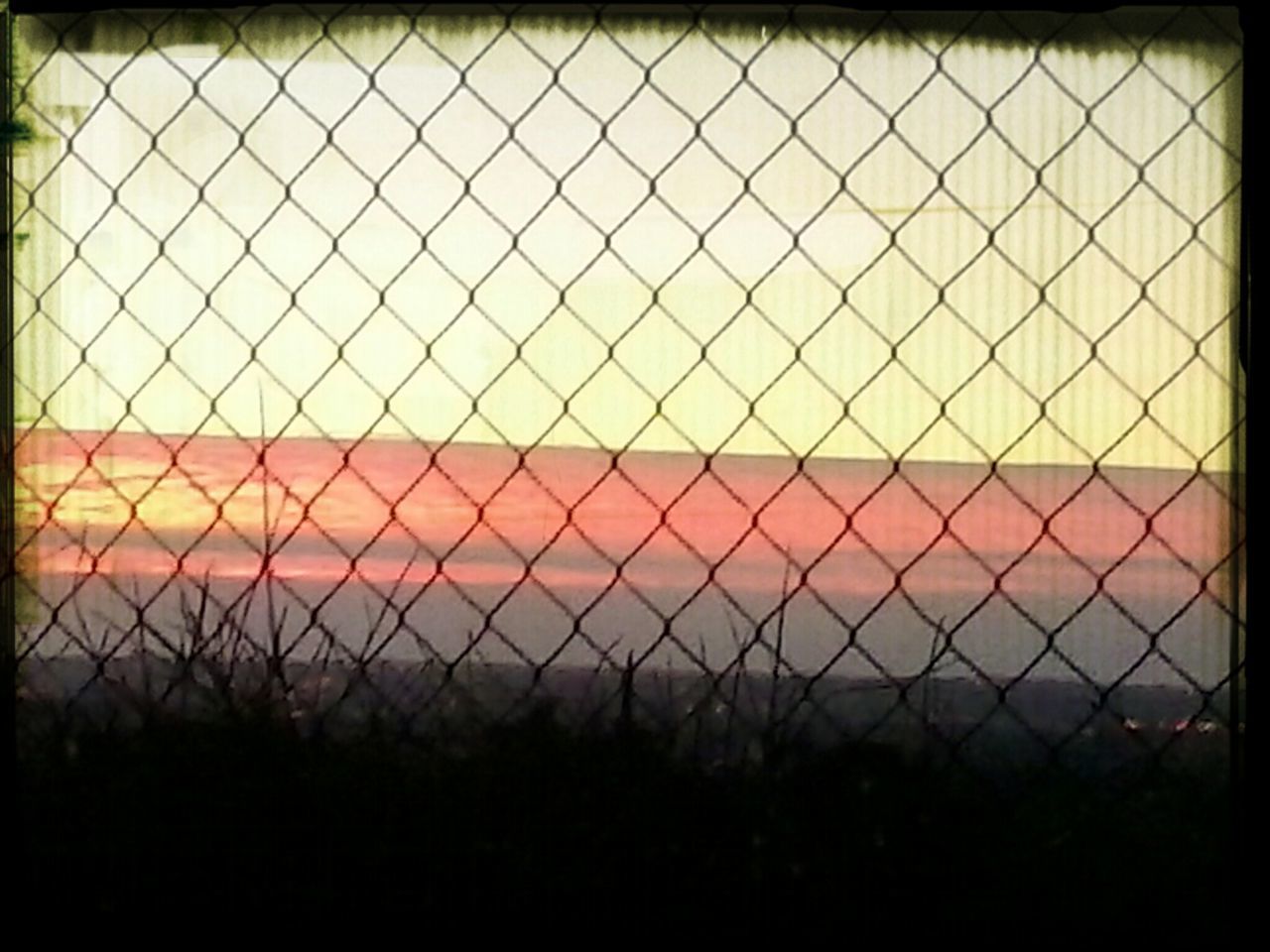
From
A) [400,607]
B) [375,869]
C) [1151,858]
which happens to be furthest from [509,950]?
[1151,858]

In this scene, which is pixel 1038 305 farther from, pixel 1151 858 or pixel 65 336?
pixel 65 336

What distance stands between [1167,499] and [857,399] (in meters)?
0.19

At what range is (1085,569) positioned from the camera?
1062mm

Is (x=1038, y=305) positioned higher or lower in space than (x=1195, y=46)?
lower

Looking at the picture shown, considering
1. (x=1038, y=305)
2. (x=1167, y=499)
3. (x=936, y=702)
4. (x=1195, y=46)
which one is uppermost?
(x=1195, y=46)

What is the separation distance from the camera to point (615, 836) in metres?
1.07

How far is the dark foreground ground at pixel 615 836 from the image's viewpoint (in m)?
1.04

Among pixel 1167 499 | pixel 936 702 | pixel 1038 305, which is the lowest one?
pixel 936 702

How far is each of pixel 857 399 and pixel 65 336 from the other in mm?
486

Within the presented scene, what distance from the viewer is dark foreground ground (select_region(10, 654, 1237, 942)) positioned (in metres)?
1.04

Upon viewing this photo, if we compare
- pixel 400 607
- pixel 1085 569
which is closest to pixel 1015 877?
pixel 1085 569

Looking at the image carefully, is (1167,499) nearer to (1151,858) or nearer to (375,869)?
(1151,858)

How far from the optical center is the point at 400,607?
111 cm

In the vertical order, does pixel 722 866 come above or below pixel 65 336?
below
